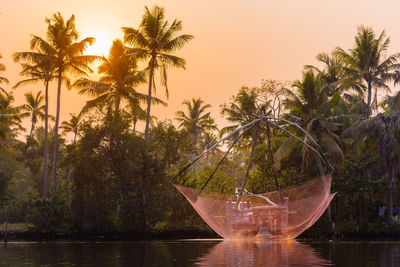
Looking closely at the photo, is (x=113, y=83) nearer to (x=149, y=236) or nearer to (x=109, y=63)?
(x=109, y=63)

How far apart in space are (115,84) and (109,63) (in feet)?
6.32

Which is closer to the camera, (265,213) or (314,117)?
(265,213)

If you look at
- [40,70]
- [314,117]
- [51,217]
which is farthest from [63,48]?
[314,117]

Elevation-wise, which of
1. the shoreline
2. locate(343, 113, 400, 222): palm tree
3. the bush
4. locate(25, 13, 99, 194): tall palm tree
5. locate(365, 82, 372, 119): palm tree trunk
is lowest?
the shoreline

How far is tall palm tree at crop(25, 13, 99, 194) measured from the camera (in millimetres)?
46500

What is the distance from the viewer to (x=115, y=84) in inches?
1922

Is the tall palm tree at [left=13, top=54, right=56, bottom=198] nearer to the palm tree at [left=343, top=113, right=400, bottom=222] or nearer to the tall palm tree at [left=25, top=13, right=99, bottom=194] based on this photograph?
the tall palm tree at [left=25, top=13, right=99, bottom=194]

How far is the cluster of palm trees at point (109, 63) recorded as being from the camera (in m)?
45.7

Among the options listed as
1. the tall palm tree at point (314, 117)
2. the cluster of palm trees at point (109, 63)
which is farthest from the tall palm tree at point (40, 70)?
the tall palm tree at point (314, 117)

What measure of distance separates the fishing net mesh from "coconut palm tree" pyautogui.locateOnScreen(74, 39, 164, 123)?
21.5 meters

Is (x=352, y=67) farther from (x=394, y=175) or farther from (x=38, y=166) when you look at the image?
(x=38, y=166)

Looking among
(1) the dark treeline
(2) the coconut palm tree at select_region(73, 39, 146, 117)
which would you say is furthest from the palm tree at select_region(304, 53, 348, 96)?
(2) the coconut palm tree at select_region(73, 39, 146, 117)

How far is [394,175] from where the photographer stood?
136 ft

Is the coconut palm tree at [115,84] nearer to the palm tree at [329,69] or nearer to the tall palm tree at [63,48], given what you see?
the tall palm tree at [63,48]
